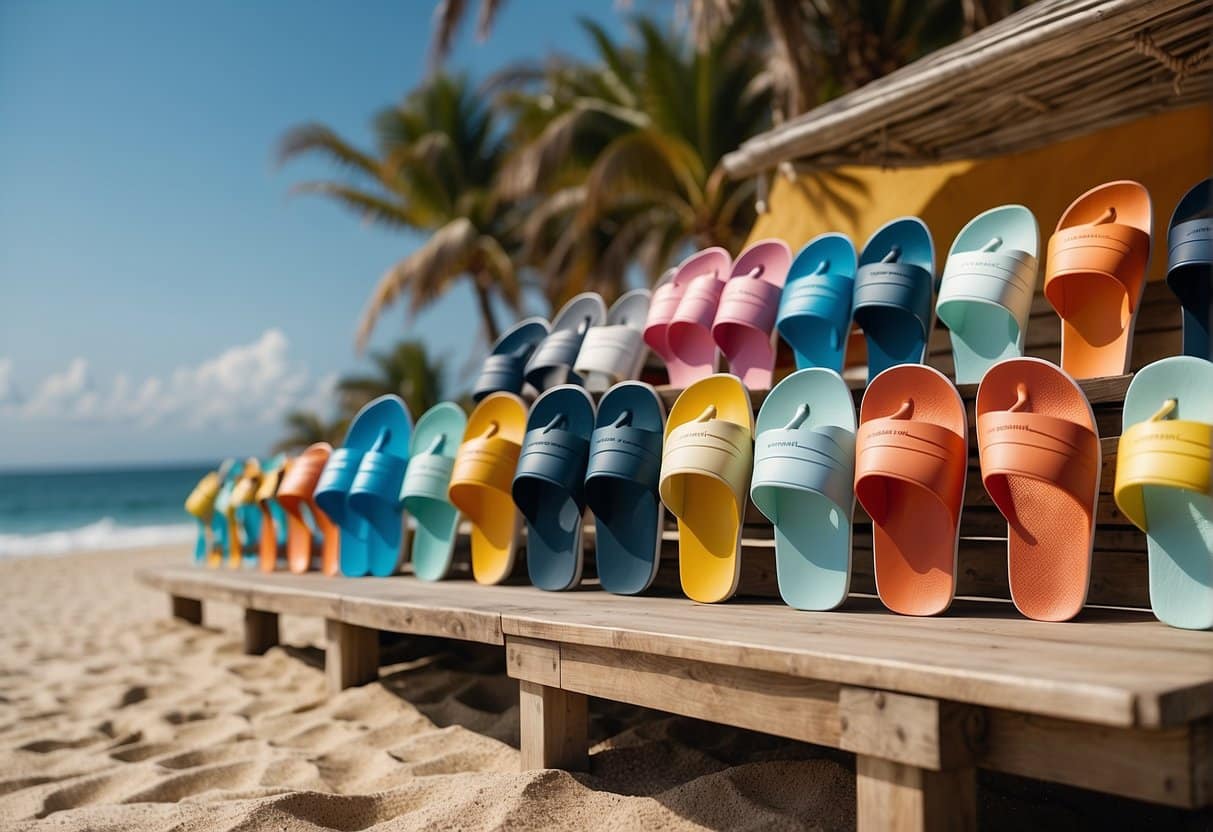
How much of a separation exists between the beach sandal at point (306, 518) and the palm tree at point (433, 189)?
10252mm

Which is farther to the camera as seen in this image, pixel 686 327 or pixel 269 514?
pixel 269 514

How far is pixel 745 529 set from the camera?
2.76 metres

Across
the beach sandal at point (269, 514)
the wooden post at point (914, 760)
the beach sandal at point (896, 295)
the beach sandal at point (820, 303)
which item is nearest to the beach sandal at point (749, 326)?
the beach sandal at point (820, 303)

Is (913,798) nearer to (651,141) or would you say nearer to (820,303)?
(820,303)

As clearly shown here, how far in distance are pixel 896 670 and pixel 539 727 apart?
0.92m

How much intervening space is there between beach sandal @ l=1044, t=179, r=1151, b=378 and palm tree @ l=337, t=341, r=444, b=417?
15492 millimetres

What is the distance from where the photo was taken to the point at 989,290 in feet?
7.39

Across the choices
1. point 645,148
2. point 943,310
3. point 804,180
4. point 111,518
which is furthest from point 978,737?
point 111,518

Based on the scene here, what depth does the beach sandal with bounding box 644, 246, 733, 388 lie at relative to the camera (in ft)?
9.39

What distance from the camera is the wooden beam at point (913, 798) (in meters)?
1.27

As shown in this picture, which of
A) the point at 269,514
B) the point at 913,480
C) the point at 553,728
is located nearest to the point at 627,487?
the point at 553,728

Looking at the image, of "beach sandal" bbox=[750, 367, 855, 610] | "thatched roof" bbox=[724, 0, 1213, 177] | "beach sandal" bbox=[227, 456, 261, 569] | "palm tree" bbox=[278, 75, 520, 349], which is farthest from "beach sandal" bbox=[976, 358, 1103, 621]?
"palm tree" bbox=[278, 75, 520, 349]

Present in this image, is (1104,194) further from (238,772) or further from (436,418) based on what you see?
(238,772)

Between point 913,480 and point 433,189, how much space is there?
14034 millimetres
